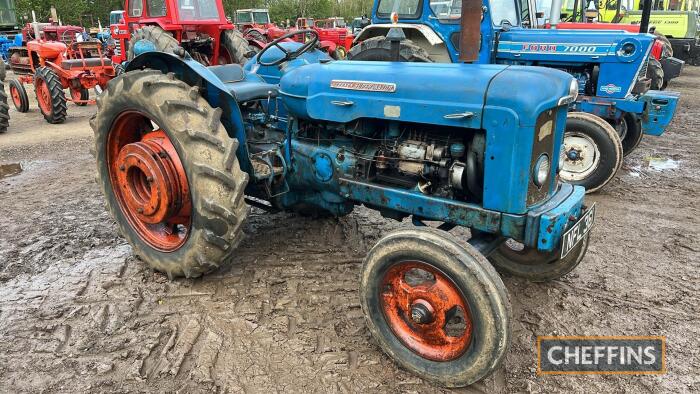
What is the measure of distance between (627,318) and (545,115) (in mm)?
1357

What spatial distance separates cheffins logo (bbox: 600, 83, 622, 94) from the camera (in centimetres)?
548

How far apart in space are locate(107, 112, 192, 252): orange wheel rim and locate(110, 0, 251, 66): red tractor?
4.60 m

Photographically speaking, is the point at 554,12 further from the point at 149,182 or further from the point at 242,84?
the point at 149,182

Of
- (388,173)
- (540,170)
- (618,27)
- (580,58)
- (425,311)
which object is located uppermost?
Answer: (618,27)

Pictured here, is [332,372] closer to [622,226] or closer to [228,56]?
[622,226]

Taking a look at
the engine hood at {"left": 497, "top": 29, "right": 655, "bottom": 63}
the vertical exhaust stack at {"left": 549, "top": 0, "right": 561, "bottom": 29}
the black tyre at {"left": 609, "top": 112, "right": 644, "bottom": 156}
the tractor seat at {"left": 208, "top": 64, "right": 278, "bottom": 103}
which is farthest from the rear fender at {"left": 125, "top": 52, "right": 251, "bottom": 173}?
the vertical exhaust stack at {"left": 549, "top": 0, "right": 561, "bottom": 29}

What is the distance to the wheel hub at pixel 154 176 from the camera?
2980 mm

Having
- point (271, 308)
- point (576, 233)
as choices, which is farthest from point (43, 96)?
point (576, 233)

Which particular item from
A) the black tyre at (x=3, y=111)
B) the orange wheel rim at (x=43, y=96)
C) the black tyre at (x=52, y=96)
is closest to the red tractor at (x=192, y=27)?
the black tyre at (x=52, y=96)

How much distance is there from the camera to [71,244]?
12.5 ft

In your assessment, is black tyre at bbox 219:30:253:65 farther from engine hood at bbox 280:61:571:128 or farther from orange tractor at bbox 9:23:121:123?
engine hood at bbox 280:61:571:128

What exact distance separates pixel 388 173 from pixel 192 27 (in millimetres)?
6532

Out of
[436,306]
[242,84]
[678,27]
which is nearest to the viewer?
[436,306]

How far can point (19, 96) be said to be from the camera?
31.5 feet
